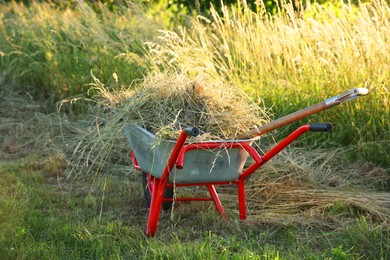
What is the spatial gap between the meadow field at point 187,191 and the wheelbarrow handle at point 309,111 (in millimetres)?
509

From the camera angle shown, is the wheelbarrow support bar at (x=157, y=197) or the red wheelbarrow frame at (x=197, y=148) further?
the wheelbarrow support bar at (x=157, y=197)

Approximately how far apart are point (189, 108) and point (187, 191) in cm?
120

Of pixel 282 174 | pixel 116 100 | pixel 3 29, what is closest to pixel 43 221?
pixel 116 100

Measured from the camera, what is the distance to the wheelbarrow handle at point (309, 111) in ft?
13.4

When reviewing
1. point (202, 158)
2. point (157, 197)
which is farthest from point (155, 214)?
point (202, 158)

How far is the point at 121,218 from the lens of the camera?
201 inches

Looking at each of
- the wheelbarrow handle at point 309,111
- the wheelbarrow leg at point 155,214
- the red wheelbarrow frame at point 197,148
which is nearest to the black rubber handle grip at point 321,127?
the red wheelbarrow frame at point 197,148

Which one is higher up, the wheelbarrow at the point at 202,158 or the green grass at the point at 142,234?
the wheelbarrow at the point at 202,158

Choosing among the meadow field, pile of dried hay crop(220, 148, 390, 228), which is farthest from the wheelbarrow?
pile of dried hay crop(220, 148, 390, 228)

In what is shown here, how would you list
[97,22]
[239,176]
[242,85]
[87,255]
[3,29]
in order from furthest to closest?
1. [3,29]
2. [97,22]
3. [242,85]
4. [239,176]
5. [87,255]

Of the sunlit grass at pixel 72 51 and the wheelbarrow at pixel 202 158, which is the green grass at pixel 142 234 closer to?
the wheelbarrow at pixel 202 158

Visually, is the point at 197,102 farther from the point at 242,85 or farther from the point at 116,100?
the point at 242,85

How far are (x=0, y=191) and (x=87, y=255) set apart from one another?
63.2 inches

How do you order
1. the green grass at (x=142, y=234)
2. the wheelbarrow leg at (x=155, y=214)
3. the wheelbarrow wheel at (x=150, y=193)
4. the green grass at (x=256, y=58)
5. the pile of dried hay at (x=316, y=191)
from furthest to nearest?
the green grass at (x=256, y=58) < the wheelbarrow wheel at (x=150, y=193) < the pile of dried hay at (x=316, y=191) < the wheelbarrow leg at (x=155, y=214) < the green grass at (x=142, y=234)
